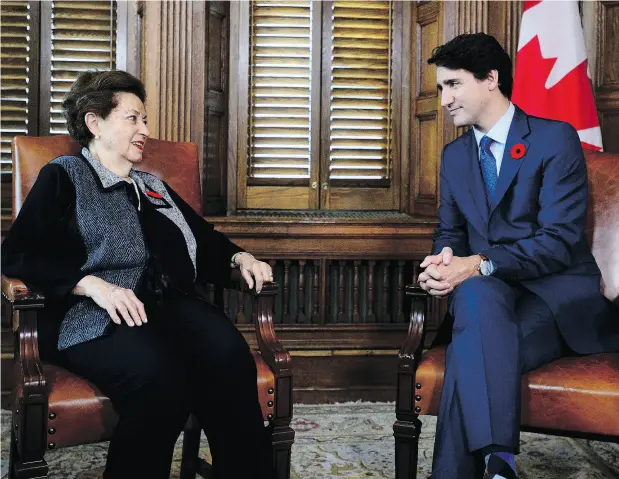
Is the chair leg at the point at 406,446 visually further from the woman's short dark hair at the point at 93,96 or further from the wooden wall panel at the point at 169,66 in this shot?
the wooden wall panel at the point at 169,66

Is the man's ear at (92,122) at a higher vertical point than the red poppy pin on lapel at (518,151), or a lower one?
higher

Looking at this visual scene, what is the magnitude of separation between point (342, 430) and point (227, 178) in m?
1.29

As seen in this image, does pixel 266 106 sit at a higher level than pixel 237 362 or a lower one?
higher

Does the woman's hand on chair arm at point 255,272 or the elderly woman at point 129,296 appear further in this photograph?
the woman's hand on chair arm at point 255,272

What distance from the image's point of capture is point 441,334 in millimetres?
2312

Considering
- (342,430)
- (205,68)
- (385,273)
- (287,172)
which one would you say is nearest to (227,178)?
(287,172)

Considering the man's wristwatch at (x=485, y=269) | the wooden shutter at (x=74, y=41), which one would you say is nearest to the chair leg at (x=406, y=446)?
the man's wristwatch at (x=485, y=269)

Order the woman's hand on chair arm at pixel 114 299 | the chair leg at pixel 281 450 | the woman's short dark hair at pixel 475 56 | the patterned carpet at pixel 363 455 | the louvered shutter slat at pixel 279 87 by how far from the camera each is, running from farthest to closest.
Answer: the louvered shutter slat at pixel 279 87
the patterned carpet at pixel 363 455
the woman's short dark hair at pixel 475 56
the chair leg at pixel 281 450
the woman's hand on chair arm at pixel 114 299

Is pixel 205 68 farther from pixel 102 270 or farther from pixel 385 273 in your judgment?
pixel 102 270

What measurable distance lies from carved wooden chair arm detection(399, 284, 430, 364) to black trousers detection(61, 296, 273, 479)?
1.35ft

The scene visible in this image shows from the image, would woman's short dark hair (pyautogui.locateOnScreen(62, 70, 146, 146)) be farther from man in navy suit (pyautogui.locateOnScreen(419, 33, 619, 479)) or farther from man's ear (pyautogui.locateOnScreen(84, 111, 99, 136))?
man in navy suit (pyautogui.locateOnScreen(419, 33, 619, 479))

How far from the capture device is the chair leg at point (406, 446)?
2.11 m

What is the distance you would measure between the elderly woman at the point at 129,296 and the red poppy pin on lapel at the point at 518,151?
0.77m

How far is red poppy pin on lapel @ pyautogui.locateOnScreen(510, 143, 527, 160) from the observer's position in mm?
2256
